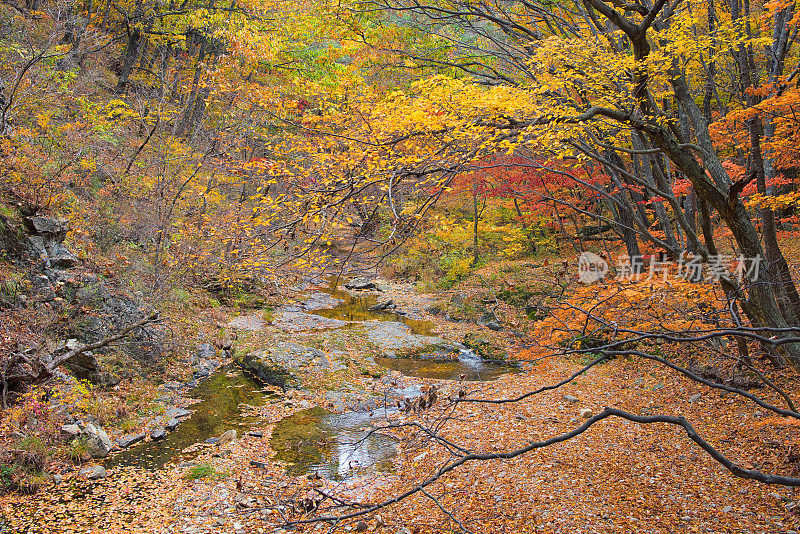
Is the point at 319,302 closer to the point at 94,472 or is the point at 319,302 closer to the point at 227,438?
the point at 227,438

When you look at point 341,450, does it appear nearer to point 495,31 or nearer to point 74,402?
point 74,402

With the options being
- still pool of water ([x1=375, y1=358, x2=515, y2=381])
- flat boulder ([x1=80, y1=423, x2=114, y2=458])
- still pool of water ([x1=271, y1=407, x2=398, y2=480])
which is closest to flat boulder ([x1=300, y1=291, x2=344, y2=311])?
still pool of water ([x1=375, y1=358, x2=515, y2=381])

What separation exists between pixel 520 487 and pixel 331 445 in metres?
3.08

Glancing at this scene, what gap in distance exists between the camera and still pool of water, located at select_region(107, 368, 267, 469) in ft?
21.6

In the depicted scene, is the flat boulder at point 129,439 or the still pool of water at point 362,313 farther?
the still pool of water at point 362,313

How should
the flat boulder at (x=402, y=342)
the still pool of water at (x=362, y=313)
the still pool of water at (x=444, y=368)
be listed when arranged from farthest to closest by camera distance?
the still pool of water at (x=362, y=313)
the flat boulder at (x=402, y=342)
the still pool of water at (x=444, y=368)

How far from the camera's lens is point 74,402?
22.2 ft

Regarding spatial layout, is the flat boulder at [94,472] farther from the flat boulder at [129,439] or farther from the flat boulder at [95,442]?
the flat boulder at [129,439]

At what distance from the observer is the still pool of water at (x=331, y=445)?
647cm

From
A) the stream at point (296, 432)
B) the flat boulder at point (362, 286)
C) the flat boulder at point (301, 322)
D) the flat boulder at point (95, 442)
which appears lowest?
the flat boulder at point (362, 286)

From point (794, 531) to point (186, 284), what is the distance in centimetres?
1320

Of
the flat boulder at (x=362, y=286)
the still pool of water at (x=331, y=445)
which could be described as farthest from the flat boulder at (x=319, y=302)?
the still pool of water at (x=331, y=445)

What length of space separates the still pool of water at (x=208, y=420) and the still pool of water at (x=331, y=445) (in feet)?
2.71

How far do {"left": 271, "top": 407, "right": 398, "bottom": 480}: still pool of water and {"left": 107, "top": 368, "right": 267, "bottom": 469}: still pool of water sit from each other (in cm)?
83
